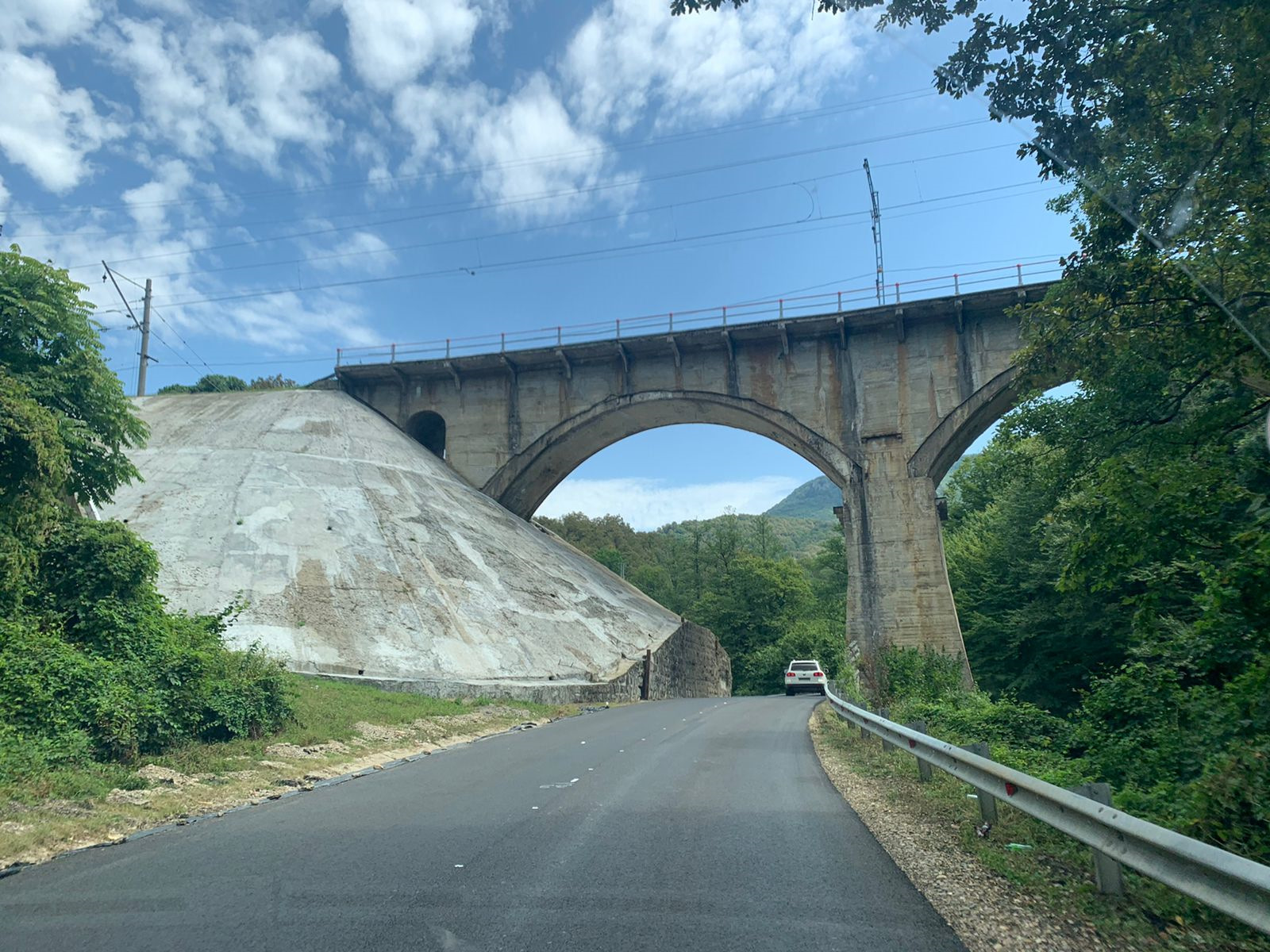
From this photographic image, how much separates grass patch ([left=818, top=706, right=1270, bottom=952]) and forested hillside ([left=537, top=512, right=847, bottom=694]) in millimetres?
28485

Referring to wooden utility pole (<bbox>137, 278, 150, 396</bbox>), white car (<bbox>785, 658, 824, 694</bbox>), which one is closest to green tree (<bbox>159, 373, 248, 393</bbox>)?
wooden utility pole (<bbox>137, 278, 150, 396</bbox>)

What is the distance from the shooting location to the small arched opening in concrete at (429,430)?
130 feet

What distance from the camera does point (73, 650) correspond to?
34.1 feet

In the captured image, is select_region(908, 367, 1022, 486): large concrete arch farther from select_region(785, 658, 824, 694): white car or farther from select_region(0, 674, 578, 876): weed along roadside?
select_region(0, 674, 578, 876): weed along roadside

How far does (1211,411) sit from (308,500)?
2503cm

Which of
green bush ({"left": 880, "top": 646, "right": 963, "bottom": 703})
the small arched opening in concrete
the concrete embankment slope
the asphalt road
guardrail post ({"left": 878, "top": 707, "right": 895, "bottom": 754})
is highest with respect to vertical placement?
the small arched opening in concrete

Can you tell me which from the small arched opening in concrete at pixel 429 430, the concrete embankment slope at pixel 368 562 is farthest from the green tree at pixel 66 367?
the small arched opening in concrete at pixel 429 430

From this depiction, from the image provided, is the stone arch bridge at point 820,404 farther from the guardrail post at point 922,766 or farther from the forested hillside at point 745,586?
the guardrail post at point 922,766

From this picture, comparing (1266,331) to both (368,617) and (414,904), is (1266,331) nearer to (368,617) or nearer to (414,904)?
(414,904)

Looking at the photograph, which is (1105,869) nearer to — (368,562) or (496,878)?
(496,878)

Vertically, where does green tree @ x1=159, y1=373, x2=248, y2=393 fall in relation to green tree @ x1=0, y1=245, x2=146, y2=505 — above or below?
above

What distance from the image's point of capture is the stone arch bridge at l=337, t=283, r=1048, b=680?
28.8 meters

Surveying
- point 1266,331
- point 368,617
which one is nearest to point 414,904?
point 1266,331

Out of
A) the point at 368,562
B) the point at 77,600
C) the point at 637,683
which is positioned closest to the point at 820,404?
the point at 637,683
